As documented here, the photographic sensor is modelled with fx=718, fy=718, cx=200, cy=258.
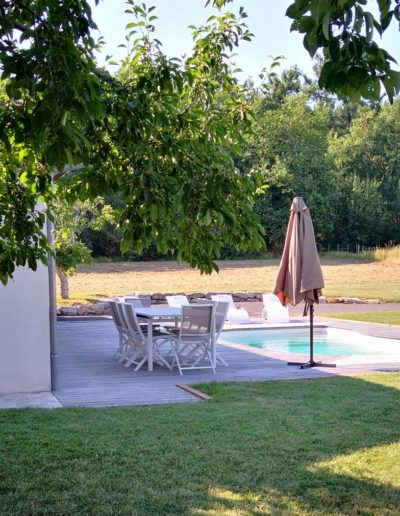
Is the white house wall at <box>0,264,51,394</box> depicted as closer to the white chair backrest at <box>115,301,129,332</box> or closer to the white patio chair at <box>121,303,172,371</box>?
the white patio chair at <box>121,303,172,371</box>

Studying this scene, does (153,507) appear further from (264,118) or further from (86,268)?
(264,118)

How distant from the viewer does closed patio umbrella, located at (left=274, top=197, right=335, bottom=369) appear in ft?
34.3

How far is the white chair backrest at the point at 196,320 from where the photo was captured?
410 inches

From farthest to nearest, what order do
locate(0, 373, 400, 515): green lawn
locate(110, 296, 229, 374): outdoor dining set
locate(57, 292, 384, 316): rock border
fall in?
locate(57, 292, 384, 316): rock border
locate(110, 296, 229, 374): outdoor dining set
locate(0, 373, 400, 515): green lawn

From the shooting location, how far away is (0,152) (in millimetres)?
4898

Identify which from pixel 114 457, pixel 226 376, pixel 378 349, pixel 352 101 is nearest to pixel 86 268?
pixel 378 349

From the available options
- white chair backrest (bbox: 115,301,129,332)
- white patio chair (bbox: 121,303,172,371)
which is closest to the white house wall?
white patio chair (bbox: 121,303,172,371)

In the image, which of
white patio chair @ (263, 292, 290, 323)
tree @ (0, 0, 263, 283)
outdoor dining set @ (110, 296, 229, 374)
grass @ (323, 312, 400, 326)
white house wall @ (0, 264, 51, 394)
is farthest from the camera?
white patio chair @ (263, 292, 290, 323)

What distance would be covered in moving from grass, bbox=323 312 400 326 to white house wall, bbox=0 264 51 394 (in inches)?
410

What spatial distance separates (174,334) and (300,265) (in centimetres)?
230

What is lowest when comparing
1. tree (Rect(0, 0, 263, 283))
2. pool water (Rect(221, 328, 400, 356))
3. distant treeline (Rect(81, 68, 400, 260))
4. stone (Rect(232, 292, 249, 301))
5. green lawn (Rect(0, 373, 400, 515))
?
pool water (Rect(221, 328, 400, 356))

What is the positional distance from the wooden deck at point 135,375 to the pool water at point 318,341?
5.44 feet

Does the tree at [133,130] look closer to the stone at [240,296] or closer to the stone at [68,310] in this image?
the stone at [68,310]

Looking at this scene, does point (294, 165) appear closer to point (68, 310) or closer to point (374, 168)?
point (374, 168)
